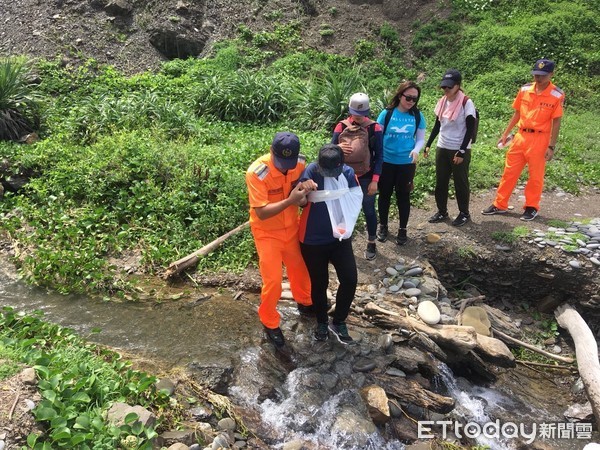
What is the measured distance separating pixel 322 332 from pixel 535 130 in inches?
146

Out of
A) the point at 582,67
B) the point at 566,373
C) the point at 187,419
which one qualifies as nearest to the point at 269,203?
the point at 187,419

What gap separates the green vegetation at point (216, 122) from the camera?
20.5ft

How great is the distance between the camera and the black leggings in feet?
18.3

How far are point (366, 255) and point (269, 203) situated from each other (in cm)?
232

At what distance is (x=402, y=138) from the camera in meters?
5.38

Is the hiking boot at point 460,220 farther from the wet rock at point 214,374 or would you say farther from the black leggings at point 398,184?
the wet rock at point 214,374

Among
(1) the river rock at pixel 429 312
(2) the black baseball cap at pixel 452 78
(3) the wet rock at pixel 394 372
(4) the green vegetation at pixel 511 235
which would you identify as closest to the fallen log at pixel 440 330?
(1) the river rock at pixel 429 312

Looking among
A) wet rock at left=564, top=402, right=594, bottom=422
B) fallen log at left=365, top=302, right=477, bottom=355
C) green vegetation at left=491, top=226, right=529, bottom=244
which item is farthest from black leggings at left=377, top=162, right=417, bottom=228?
wet rock at left=564, top=402, right=594, bottom=422

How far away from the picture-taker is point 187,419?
3.68 meters

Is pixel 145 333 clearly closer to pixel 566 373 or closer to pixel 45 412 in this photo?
pixel 45 412

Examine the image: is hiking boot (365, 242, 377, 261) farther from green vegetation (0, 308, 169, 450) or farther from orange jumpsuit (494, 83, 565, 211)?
green vegetation (0, 308, 169, 450)

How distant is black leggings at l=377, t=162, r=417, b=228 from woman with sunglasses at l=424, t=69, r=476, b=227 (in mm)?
685

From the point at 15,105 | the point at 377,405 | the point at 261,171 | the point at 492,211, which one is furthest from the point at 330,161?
the point at 15,105

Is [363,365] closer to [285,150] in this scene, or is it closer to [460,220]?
[285,150]
